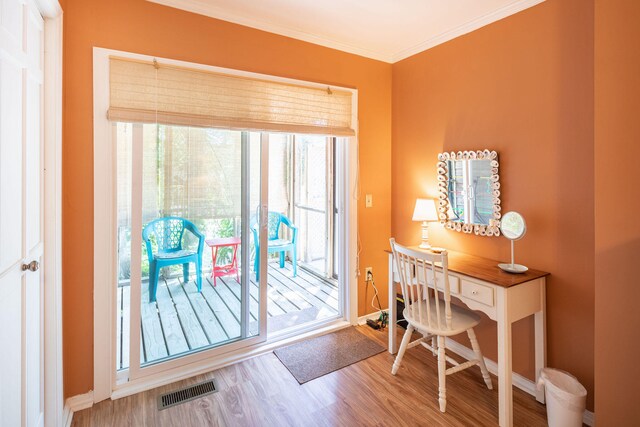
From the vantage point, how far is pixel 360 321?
3.17 meters

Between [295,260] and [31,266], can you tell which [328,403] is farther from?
[295,260]

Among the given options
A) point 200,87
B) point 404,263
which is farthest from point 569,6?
point 200,87

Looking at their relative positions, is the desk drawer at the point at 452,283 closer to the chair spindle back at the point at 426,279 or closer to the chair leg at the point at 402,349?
the chair spindle back at the point at 426,279

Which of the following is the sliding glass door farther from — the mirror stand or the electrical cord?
the mirror stand

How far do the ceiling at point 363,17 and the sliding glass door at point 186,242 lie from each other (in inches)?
32.6

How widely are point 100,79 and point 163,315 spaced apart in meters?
1.61

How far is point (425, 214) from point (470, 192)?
0.37 metres

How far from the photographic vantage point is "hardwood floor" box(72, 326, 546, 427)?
1.93 meters

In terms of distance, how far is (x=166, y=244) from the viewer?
7.80 feet

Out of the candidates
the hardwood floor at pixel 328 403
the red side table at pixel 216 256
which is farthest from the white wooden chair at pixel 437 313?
the red side table at pixel 216 256

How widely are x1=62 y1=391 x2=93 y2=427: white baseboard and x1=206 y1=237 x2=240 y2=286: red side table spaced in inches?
39.5

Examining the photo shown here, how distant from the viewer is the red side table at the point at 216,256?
255 cm

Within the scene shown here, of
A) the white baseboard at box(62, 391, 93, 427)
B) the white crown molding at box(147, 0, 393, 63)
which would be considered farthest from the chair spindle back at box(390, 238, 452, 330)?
the white baseboard at box(62, 391, 93, 427)

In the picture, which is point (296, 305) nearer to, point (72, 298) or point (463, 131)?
point (72, 298)
